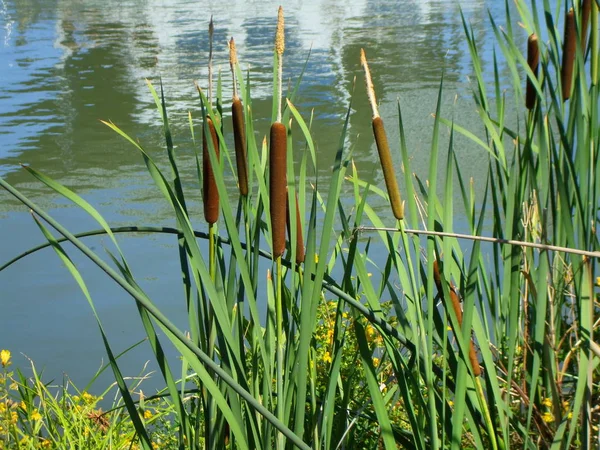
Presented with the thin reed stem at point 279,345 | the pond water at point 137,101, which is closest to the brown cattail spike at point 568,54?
the pond water at point 137,101

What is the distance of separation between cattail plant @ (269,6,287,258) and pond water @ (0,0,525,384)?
216 millimetres

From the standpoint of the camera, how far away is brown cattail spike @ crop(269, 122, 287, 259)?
2.62ft

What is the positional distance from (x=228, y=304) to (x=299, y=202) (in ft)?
0.54

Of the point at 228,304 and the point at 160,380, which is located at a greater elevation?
the point at 228,304

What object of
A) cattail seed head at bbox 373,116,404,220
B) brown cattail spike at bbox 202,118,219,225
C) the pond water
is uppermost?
cattail seed head at bbox 373,116,404,220

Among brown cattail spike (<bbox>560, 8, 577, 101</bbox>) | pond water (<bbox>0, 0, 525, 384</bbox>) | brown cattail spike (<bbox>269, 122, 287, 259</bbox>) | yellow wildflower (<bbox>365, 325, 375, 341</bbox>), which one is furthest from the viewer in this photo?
pond water (<bbox>0, 0, 525, 384</bbox>)

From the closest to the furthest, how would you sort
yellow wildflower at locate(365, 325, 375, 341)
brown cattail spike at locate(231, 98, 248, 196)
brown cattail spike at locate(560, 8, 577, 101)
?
brown cattail spike at locate(231, 98, 248, 196), brown cattail spike at locate(560, 8, 577, 101), yellow wildflower at locate(365, 325, 375, 341)

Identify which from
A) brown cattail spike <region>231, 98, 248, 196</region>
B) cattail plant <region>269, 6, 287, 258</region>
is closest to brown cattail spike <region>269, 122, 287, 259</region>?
cattail plant <region>269, 6, 287, 258</region>

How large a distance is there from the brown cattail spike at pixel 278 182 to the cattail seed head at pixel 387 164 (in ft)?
0.31

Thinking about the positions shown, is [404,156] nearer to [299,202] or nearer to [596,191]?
[299,202]

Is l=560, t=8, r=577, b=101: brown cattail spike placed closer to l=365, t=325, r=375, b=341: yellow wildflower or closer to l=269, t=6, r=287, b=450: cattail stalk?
l=269, t=6, r=287, b=450: cattail stalk

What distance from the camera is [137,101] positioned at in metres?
5.78

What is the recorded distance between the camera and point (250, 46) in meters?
7.41

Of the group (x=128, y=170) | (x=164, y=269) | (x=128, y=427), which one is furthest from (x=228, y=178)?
(x=128, y=427)
